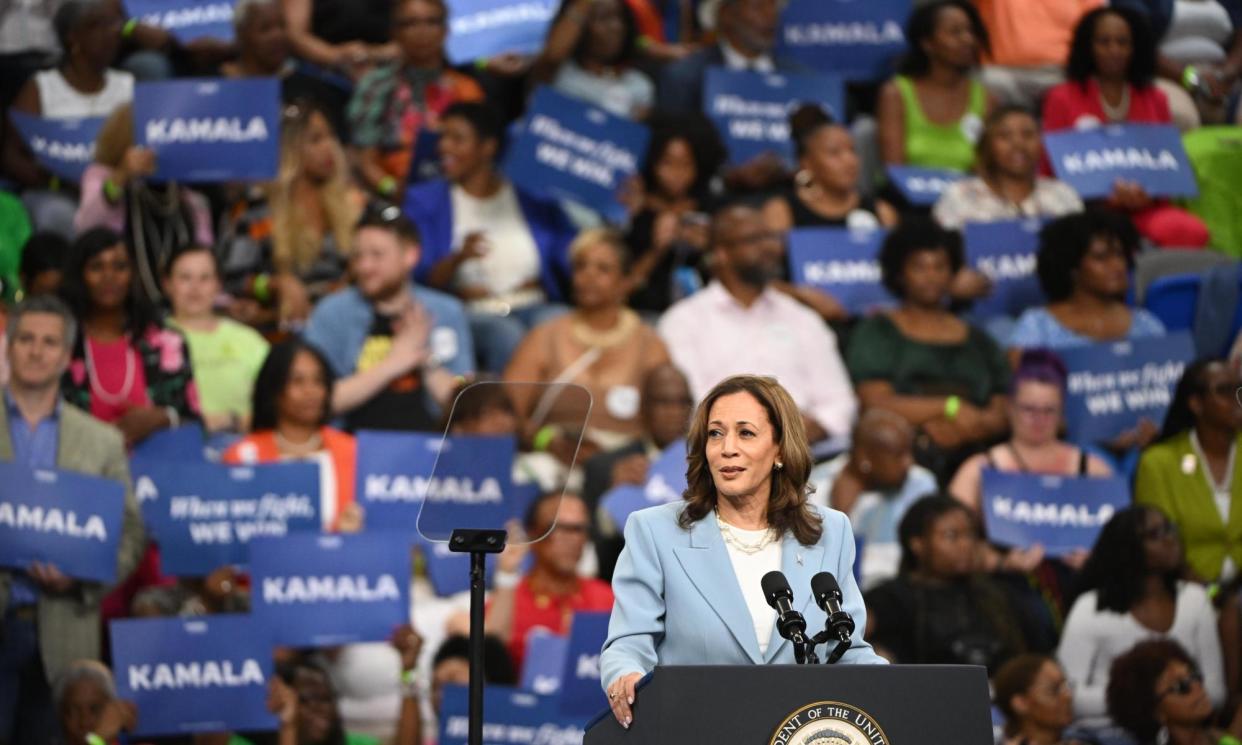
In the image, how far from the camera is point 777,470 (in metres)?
3.71

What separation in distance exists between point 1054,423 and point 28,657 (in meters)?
3.72

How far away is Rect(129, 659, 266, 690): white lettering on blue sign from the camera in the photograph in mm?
6559

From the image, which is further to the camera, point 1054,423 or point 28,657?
point 1054,423

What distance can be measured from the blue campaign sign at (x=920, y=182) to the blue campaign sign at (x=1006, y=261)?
1.37ft

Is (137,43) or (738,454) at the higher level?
(738,454)

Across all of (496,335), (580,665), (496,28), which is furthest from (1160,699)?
(496,28)

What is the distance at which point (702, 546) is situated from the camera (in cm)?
363

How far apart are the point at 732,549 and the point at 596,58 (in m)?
5.49

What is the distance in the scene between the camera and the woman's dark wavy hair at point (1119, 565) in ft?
23.9

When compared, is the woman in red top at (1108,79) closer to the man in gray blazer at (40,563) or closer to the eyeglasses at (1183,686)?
the eyeglasses at (1183,686)

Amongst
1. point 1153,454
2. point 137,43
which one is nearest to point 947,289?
point 1153,454

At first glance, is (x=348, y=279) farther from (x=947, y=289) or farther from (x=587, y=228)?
(x=947, y=289)

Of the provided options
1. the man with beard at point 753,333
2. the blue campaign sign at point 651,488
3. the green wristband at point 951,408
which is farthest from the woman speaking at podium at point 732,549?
the green wristband at point 951,408

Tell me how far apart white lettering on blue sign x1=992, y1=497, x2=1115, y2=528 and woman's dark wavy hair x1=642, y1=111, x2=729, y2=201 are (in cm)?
192
